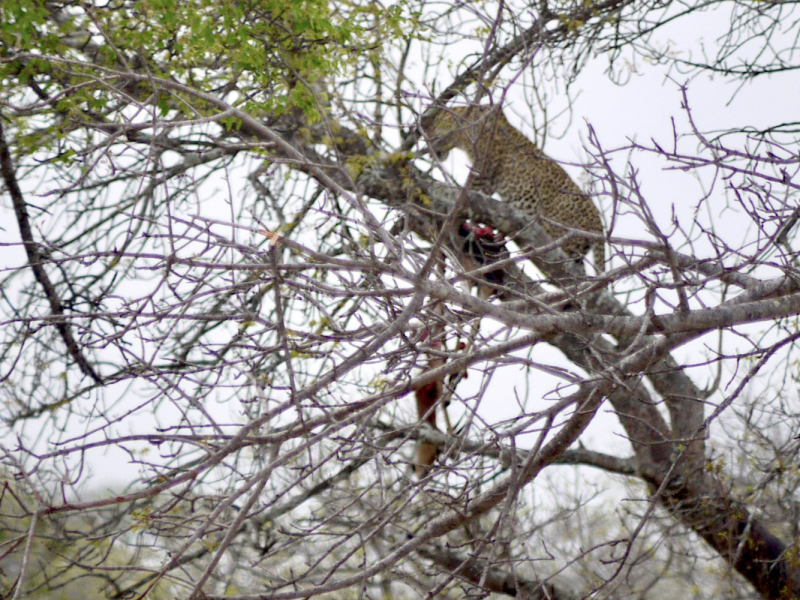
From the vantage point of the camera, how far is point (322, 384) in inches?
104

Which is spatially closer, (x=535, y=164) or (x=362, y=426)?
(x=362, y=426)

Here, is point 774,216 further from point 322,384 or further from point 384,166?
point 384,166

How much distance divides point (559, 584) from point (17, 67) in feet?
19.4

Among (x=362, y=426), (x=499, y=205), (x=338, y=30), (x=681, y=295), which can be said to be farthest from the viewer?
(x=499, y=205)

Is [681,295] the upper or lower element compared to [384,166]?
lower

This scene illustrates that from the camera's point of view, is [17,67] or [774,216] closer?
[774,216]

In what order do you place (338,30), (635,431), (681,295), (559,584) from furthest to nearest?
(559,584) → (635,431) → (338,30) → (681,295)

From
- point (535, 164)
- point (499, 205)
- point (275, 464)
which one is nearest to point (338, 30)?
point (499, 205)

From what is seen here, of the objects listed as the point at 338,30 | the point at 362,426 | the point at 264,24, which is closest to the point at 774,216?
the point at 362,426

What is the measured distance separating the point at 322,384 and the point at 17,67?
3.39 m

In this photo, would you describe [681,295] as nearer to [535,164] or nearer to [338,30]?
[338,30]

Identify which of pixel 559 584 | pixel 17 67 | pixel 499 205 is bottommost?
pixel 559 584

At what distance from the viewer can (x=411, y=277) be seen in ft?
8.46

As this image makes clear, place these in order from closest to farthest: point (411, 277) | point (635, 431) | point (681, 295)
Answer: point (411, 277)
point (681, 295)
point (635, 431)
